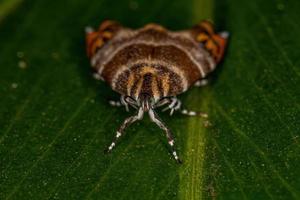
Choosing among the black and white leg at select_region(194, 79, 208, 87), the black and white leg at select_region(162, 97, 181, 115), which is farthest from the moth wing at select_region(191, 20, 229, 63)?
the black and white leg at select_region(162, 97, 181, 115)

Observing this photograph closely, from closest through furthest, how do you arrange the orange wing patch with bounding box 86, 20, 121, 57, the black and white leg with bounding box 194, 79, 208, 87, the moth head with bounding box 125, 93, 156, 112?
the moth head with bounding box 125, 93, 156, 112 → the black and white leg with bounding box 194, 79, 208, 87 → the orange wing patch with bounding box 86, 20, 121, 57

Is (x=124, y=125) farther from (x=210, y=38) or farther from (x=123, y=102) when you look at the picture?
(x=210, y=38)

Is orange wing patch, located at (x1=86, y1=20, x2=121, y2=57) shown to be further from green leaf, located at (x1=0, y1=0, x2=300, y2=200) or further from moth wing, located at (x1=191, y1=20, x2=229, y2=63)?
moth wing, located at (x1=191, y1=20, x2=229, y2=63)

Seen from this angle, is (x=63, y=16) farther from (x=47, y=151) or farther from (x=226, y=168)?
(x=226, y=168)

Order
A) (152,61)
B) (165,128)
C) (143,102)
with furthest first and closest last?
(152,61), (143,102), (165,128)

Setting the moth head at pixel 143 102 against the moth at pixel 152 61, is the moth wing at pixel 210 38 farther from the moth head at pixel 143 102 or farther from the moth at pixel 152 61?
the moth head at pixel 143 102

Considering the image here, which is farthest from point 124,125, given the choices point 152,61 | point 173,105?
point 152,61

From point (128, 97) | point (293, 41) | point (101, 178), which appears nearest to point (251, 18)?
point (293, 41)
